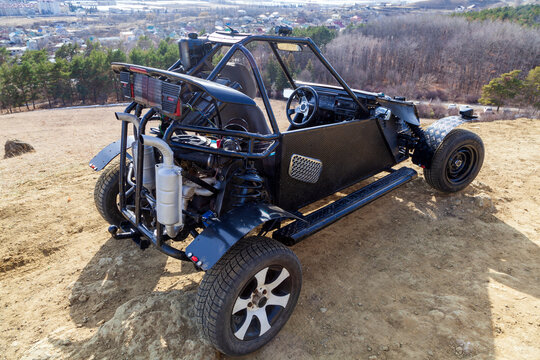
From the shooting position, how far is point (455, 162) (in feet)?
17.9

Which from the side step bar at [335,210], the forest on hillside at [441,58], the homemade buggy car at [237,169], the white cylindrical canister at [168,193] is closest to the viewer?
the white cylindrical canister at [168,193]

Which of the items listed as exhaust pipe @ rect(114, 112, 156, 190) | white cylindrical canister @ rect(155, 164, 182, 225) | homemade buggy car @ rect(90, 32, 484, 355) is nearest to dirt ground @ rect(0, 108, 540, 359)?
homemade buggy car @ rect(90, 32, 484, 355)

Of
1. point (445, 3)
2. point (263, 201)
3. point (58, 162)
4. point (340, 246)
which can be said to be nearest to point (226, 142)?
point (263, 201)

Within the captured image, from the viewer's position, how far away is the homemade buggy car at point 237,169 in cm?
274

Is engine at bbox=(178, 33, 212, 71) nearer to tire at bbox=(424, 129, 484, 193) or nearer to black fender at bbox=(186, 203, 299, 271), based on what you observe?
black fender at bbox=(186, 203, 299, 271)

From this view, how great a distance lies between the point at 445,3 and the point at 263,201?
192221mm

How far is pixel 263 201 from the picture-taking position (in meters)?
3.63

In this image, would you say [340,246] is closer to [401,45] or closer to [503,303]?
[503,303]

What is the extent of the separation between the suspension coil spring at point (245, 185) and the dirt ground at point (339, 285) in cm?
99

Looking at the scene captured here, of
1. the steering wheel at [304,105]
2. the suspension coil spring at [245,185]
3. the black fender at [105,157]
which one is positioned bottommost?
the black fender at [105,157]

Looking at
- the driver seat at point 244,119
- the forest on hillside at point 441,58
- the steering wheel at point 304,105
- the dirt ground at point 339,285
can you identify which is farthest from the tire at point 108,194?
the forest on hillside at point 441,58

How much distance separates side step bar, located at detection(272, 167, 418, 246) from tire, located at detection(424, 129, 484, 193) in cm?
52

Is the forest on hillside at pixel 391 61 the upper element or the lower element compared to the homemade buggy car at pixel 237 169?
lower

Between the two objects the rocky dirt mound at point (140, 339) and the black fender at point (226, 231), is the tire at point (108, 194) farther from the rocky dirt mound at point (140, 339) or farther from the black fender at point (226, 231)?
the black fender at point (226, 231)
